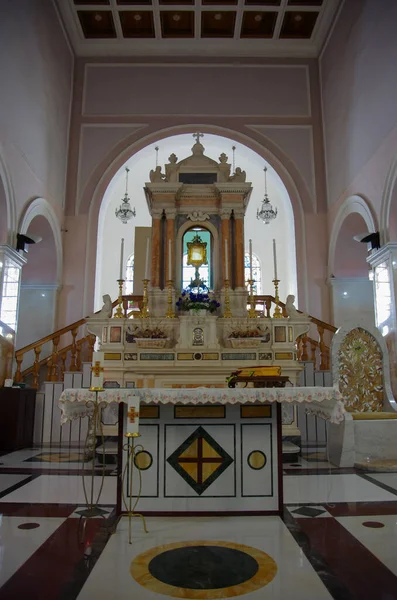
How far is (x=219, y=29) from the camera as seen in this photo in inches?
429

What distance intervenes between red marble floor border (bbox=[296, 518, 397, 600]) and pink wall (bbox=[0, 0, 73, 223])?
666 centimetres

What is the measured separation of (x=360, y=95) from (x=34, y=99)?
5.85m

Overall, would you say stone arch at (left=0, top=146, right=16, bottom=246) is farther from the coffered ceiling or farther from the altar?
the coffered ceiling

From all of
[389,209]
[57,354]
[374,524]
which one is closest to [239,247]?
[389,209]

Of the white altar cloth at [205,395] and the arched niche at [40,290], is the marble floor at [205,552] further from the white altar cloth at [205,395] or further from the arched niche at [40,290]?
the arched niche at [40,290]

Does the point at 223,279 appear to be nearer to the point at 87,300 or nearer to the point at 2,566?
the point at 87,300

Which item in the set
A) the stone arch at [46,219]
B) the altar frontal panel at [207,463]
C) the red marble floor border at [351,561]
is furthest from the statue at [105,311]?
the red marble floor border at [351,561]

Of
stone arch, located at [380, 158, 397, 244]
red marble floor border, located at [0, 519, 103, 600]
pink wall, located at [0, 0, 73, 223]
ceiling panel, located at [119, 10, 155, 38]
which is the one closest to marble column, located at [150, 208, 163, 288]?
pink wall, located at [0, 0, 73, 223]

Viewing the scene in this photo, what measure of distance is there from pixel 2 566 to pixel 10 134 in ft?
22.2

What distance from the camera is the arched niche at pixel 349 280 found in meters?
9.67

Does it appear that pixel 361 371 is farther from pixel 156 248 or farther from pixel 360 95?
pixel 360 95

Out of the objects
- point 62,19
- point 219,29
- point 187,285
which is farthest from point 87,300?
point 219,29

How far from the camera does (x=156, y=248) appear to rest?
7070 millimetres

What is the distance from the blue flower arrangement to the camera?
634 centimetres
